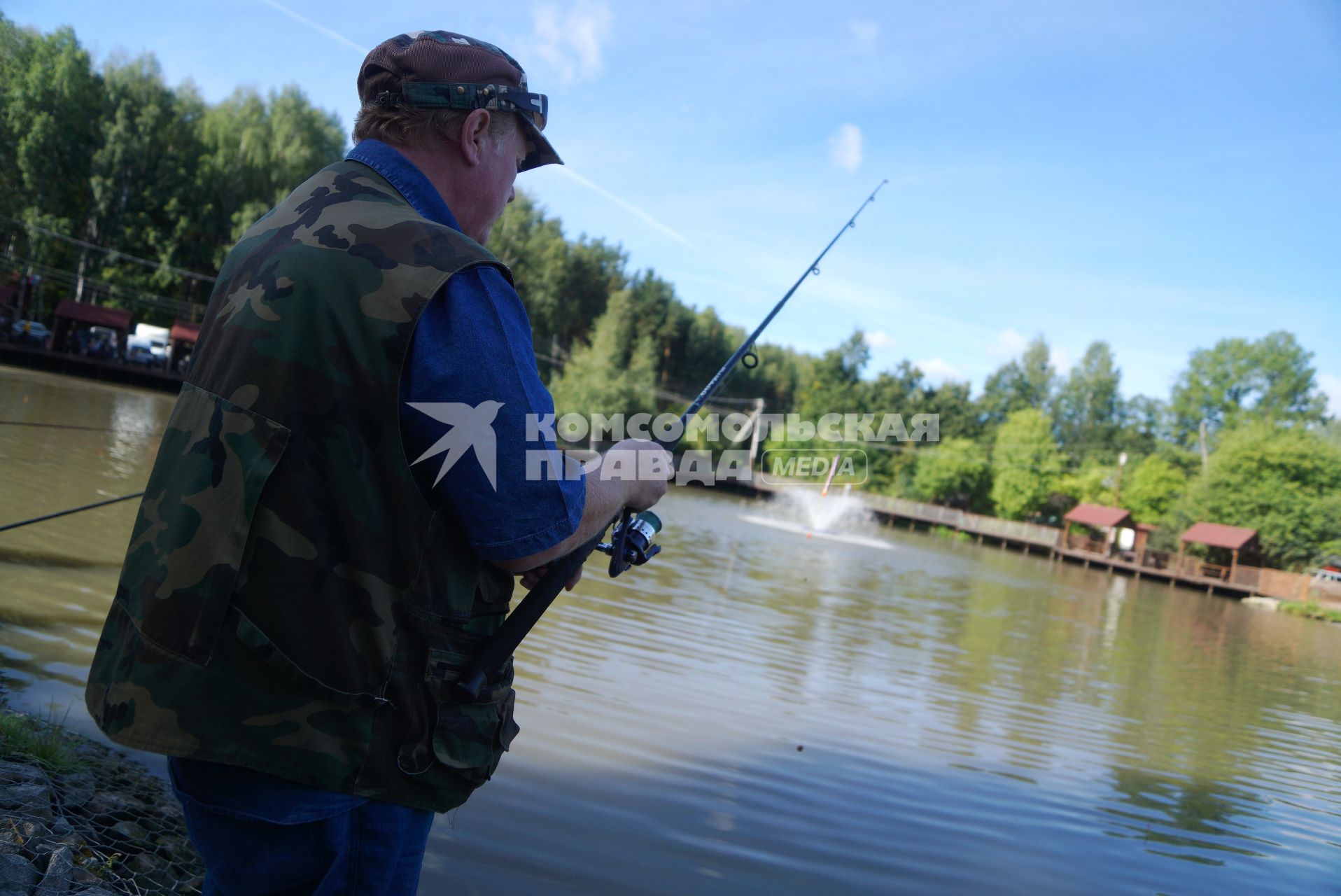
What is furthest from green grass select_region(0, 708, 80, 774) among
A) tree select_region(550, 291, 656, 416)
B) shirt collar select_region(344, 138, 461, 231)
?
tree select_region(550, 291, 656, 416)

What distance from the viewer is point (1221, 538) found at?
48.8 metres

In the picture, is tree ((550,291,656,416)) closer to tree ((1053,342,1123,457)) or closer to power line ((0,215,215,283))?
power line ((0,215,215,283))

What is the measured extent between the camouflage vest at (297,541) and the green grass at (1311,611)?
42.3 m

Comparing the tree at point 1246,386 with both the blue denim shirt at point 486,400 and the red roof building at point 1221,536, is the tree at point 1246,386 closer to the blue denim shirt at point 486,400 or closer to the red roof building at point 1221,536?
the red roof building at point 1221,536

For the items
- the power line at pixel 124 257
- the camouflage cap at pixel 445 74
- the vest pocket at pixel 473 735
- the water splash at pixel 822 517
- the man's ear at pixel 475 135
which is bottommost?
the water splash at pixel 822 517

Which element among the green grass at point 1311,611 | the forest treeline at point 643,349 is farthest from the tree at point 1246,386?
the green grass at point 1311,611

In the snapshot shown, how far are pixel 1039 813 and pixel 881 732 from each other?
1.64 m

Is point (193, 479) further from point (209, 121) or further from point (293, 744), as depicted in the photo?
point (209, 121)

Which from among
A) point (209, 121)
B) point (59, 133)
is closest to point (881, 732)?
point (59, 133)

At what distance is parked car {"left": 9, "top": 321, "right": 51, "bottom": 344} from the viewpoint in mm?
31172

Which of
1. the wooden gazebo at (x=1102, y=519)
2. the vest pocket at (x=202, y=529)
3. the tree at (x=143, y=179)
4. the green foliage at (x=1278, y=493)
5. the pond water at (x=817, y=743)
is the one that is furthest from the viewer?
the wooden gazebo at (x=1102, y=519)

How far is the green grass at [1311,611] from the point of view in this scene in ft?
116

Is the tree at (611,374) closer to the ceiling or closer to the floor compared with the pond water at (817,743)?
closer to the ceiling

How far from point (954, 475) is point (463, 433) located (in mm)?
70493
